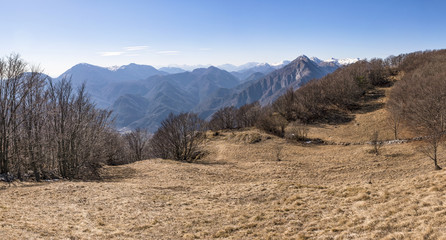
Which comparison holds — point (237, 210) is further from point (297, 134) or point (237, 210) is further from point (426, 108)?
point (297, 134)

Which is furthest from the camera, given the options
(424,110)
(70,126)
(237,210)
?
(424,110)

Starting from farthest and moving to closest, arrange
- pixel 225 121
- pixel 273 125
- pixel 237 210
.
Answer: pixel 225 121 → pixel 273 125 → pixel 237 210

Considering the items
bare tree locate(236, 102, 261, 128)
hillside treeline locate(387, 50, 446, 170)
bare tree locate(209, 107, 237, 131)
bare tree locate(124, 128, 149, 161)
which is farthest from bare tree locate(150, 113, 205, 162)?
bare tree locate(236, 102, 261, 128)

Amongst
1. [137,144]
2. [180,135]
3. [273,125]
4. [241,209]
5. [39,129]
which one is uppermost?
[39,129]

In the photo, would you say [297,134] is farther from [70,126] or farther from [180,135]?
[70,126]

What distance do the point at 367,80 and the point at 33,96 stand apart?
3769 inches

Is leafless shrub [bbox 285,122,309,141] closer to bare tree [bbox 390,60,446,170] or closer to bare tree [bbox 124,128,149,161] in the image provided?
bare tree [bbox 390,60,446,170]

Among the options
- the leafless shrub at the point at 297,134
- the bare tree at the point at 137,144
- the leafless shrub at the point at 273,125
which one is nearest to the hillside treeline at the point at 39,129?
the bare tree at the point at 137,144

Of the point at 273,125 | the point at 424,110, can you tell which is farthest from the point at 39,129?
the point at 424,110

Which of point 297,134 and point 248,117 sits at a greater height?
point 248,117

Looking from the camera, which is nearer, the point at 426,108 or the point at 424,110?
the point at 426,108

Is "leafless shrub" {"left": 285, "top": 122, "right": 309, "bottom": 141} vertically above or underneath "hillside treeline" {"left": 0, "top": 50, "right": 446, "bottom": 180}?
underneath

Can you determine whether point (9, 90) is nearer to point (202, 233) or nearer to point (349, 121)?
point (202, 233)

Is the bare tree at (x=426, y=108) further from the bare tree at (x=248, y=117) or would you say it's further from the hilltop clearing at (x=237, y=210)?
the bare tree at (x=248, y=117)
